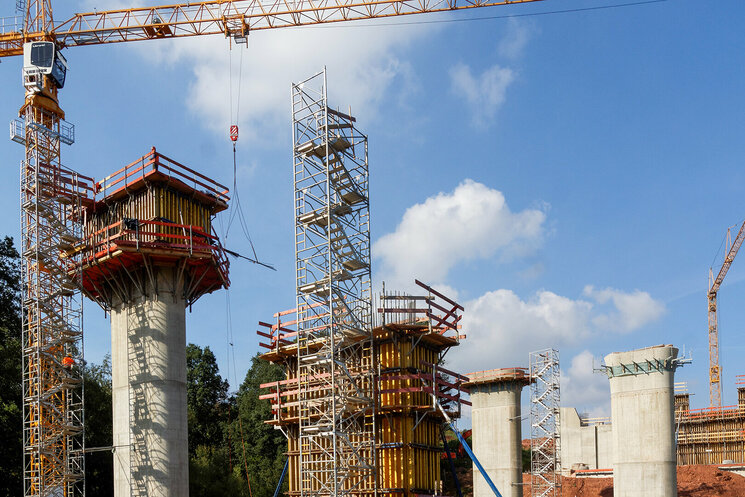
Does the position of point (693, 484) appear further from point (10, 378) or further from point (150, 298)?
point (10, 378)

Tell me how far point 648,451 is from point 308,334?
1860 centimetres

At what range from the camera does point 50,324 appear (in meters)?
47.6

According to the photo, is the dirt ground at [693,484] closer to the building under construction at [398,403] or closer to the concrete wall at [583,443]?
the concrete wall at [583,443]

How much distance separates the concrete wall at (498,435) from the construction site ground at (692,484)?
9946 mm

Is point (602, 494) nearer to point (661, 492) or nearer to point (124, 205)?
point (661, 492)

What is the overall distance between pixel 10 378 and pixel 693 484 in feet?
166

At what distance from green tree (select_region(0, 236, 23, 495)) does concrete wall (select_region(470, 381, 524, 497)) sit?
29.5 metres

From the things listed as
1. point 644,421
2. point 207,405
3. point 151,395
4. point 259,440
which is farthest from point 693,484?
point 207,405

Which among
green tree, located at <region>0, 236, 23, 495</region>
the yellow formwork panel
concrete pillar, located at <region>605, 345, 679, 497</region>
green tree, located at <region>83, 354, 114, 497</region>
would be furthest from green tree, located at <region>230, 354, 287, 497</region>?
concrete pillar, located at <region>605, 345, 679, 497</region>

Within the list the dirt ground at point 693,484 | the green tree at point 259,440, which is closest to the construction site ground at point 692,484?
the dirt ground at point 693,484

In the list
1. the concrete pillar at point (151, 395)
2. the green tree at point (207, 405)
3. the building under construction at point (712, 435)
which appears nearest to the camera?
the concrete pillar at point (151, 395)

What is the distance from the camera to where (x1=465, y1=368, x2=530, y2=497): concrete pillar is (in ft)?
171

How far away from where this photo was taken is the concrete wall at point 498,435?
52000mm

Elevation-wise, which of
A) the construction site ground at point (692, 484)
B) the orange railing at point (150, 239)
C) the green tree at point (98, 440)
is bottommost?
the construction site ground at point (692, 484)
